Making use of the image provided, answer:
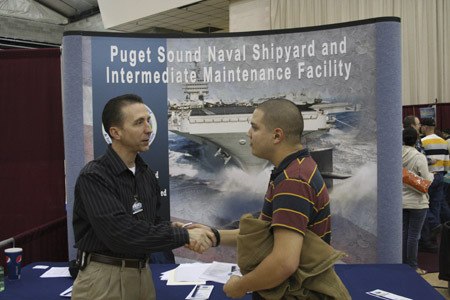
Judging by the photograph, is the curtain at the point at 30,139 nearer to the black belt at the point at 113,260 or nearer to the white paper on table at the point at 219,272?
the white paper on table at the point at 219,272

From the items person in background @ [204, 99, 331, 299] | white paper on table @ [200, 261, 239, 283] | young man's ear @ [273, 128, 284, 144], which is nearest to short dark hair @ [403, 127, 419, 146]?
white paper on table @ [200, 261, 239, 283]

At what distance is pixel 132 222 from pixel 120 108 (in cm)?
53

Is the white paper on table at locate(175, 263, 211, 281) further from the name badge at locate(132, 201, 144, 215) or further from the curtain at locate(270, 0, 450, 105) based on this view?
the curtain at locate(270, 0, 450, 105)

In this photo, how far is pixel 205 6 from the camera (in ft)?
30.9

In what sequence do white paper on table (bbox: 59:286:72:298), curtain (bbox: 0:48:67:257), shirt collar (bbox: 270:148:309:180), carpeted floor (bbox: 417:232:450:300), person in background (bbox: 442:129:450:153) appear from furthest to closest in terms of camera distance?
person in background (bbox: 442:129:450:153)
carpeted floor (bbox: 417:232:450:300)
curtain (bbox: 0:48:67:257)
white paper on table (bbox: 59:286:72:298)
shirt collar (bbox: 270:148:309:180)

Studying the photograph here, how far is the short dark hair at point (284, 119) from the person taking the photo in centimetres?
159

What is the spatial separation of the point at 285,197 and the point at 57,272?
1.92 metres

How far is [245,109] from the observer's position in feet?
10.5

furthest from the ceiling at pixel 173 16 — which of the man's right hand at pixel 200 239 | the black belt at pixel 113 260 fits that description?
the black belt at pixel 113 260

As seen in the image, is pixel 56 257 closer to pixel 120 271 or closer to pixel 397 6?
pixel 120 271

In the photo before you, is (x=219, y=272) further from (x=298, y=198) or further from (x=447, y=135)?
(x=447, y=135)

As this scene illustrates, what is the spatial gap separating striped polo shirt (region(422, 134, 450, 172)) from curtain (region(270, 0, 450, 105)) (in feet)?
9.11

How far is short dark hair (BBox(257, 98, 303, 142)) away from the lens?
62.7 inches

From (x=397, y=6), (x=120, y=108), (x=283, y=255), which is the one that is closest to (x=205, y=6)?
(x=397, y=6)
